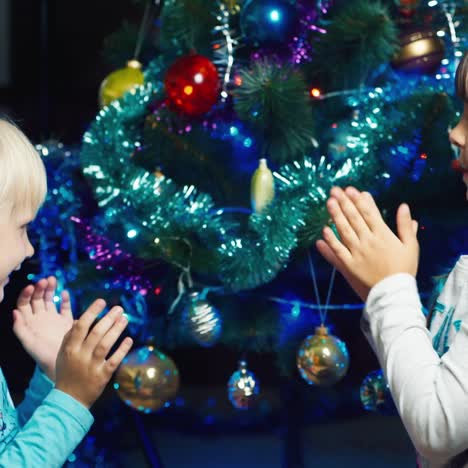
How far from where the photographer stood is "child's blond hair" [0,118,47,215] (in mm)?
927

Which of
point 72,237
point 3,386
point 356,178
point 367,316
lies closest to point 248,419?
point 72,237

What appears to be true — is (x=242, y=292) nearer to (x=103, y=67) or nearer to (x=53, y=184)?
(x=53, y=184)

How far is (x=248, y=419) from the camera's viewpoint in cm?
188

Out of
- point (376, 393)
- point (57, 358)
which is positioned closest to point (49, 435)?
point (57, 358)

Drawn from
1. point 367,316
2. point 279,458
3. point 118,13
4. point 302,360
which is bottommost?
point 279,458

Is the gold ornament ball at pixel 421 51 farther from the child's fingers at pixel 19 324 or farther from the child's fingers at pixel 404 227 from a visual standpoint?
the child's fingers at pixel 19 324

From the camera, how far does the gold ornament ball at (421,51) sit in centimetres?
128

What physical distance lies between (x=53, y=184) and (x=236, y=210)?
0.33 metres

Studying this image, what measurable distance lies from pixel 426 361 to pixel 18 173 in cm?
47

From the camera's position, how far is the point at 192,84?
1.26 m

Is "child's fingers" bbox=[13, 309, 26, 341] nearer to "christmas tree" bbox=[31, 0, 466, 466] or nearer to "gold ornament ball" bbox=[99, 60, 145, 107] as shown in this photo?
"christmas tree" bbox=[31, 0, 466, 466]

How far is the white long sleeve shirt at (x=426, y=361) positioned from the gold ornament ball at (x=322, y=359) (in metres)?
0.38

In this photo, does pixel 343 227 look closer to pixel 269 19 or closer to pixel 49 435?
pixel 49 435

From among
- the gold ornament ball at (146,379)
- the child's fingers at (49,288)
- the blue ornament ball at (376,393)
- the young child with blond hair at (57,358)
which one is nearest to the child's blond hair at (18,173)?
the young child with blond hair at (57,358)
